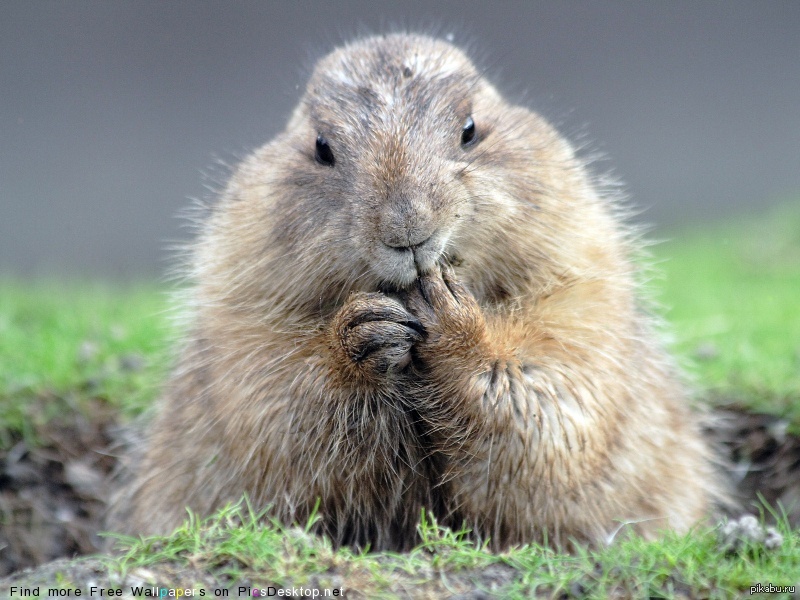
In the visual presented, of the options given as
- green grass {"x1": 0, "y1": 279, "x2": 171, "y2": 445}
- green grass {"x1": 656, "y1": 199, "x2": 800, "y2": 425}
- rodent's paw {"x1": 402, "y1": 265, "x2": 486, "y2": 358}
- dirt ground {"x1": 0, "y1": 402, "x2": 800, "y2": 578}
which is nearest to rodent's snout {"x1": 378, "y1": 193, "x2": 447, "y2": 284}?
rodent's paw {"x1": 402, "y1": 265, "x2": 486, "y2": 358}

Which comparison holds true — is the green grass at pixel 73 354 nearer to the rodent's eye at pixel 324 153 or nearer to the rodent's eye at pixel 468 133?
the rodent's eye at pixel 324 153

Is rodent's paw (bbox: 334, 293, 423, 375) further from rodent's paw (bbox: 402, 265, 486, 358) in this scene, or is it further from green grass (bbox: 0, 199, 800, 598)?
green grass (bbox: 0, 199, 800, 598)

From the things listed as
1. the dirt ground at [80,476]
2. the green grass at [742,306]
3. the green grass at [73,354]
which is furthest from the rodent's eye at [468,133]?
the green grass at [742,306]

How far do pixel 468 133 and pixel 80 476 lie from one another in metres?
3.11

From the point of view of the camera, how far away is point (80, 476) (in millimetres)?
5484

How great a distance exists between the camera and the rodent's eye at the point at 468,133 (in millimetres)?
3922

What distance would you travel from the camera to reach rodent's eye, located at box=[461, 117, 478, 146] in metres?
3.92

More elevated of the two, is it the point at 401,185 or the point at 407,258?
the point at 401,185

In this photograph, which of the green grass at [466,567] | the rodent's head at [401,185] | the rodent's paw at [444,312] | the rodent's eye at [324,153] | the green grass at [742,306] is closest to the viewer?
the green grass at [466,567]

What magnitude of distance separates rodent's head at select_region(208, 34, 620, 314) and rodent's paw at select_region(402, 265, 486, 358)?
8 cm

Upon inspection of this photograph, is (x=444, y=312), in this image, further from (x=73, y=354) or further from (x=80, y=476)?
(x=73, y=354)

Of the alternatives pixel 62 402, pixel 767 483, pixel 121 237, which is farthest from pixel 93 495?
pixel 121 237

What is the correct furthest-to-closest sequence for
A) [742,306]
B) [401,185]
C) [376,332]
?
[742,306] → [376,332] → [401,185]

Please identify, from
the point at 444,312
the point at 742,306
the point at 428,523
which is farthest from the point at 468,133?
the point at 742,306
